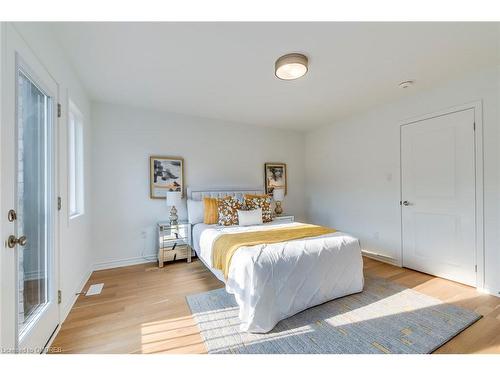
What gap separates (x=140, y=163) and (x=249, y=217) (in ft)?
6.23

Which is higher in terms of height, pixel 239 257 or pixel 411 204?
pixel 411 204

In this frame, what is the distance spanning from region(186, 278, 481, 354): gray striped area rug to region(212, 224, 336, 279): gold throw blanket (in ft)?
1.38

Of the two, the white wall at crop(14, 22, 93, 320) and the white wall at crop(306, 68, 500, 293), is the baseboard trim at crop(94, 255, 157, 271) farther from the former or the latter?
the white wall at crop(306, 68, 500, 293)

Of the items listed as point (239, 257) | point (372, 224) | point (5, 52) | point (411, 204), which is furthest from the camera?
point (372, 224)

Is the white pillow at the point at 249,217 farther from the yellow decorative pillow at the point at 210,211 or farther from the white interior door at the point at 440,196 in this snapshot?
the white interior door at the point at 440,196

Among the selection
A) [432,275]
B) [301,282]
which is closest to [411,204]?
[432,275]

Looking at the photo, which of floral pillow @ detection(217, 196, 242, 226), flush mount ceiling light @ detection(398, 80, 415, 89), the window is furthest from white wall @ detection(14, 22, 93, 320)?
flush mount ceiling light @ detection(398, 80, 415, 89)

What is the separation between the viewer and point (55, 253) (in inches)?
67.7

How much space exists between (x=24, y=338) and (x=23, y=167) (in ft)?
3.36

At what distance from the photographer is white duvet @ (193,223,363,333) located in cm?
172

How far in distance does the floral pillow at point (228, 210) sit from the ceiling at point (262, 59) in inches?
58.0

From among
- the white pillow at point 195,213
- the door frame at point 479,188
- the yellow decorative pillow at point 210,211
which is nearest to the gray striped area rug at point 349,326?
the door frame at point 479,188
